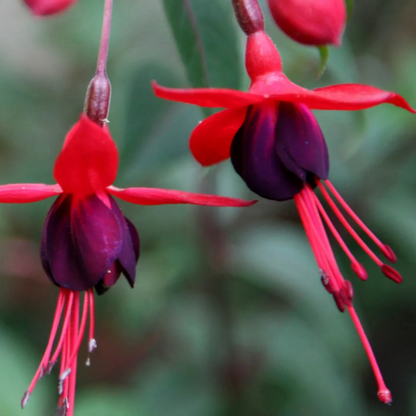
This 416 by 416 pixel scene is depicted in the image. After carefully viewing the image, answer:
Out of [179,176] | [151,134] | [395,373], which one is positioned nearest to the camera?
[151,134]

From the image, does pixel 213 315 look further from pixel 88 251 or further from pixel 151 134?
pixel 88 251

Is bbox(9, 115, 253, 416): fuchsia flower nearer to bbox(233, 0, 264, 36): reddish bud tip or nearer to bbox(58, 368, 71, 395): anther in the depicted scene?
bbox(58, 368, 71, 395): anther

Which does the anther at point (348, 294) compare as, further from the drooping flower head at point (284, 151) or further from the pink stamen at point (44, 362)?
the pink stamen at point (44, 362)

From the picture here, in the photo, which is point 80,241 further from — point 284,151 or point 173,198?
point 284,151

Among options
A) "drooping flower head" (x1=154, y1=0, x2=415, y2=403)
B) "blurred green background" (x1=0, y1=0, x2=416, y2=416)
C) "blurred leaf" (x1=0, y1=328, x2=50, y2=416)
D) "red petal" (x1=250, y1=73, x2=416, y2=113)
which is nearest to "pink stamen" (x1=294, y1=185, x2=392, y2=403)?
"drooping flower head" (x1=154, y1=0, x2=415, y2=403)

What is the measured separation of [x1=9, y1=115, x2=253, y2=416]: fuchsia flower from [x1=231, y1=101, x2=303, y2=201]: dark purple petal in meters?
0.06

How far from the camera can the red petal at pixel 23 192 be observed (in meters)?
0.66

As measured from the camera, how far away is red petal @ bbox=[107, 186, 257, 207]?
654mm

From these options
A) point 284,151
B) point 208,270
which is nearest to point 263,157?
point 284,151

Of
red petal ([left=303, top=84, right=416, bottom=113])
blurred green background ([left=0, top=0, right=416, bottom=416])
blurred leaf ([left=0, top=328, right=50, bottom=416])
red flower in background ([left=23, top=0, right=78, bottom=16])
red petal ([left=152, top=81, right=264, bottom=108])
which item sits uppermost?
red petal ([left=303, top=84, right=416, bottom=113])

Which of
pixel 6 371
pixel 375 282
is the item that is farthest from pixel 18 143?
pixel 375 282

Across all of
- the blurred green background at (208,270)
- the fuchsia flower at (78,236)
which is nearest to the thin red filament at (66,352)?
the fuchsia flower at (78,236)

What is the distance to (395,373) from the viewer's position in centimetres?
180

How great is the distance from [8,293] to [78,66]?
2.77 ft
